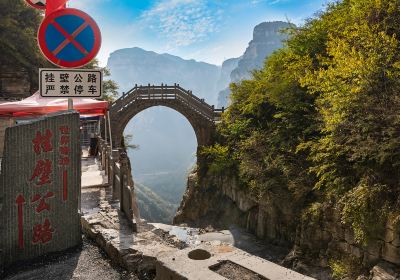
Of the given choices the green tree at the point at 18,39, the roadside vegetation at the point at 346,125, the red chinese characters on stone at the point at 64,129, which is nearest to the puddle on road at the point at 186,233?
the roadside vegetation at the point at 346,125

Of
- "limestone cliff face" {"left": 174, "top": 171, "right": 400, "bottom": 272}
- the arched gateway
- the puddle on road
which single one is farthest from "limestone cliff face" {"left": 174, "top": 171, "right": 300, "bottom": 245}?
the arched gateway

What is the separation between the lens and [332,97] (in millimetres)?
9406

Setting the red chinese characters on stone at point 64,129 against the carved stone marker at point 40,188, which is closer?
the carved stone marker at point 40,188

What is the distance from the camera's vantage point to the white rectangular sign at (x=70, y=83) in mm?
4473

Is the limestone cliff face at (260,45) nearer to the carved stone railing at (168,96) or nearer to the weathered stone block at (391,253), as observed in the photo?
the carved stone railing at (168,96)

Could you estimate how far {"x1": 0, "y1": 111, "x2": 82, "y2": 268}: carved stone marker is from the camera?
400cm

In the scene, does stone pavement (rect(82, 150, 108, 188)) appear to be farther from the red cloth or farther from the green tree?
the green tree

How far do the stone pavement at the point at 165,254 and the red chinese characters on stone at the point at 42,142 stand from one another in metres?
1.56

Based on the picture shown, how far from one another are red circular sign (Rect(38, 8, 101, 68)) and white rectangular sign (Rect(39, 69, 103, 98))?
0.23 meters

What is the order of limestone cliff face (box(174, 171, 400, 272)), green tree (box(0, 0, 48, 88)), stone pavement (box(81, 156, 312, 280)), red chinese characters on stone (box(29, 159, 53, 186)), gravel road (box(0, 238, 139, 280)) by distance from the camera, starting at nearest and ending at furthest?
stone pavement (box(81, 156, 312, 280)) < gravel road (box(0, 238, 139, 280)) < red chinese characters on stone (box(29, 159, 53, 186)) < limestone cliff face (box(174, 171, 400, 272)) < green tree (box(0, 0, 48, 88))

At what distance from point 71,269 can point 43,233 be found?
2.15 ft

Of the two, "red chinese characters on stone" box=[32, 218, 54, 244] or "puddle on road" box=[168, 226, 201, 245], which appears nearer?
"red chinese characters on stone" box=[32, 218, 54, 244]

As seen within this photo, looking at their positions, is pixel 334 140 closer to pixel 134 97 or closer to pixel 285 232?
pixel 285 232

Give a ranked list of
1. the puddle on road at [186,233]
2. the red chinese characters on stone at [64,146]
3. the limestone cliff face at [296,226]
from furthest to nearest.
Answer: the puddle on road at [186,233] < the limestone cliff face at [296,226] < the red chinese characters on stone at [64,146]
